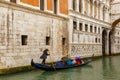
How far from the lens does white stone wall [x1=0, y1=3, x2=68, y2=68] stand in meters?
10.7

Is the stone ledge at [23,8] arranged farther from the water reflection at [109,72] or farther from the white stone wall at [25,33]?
the water reflection at [109,72]

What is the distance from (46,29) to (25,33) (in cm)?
213

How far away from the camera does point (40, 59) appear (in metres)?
13.2

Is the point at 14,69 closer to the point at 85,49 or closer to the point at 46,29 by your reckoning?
the point at 46,29

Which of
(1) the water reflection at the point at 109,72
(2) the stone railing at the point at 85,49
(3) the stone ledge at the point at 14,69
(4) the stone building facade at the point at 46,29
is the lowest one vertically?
(1) the water reflection at the point at 109,72

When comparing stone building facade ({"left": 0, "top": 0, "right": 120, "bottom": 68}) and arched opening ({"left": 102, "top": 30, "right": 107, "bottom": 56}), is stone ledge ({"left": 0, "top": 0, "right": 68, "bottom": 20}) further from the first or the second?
arched opening ({"left": 102, "top": 30, "right": 107, "bottom": 56})

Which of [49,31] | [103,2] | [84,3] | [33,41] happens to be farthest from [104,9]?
[33,41]

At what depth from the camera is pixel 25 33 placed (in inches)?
474

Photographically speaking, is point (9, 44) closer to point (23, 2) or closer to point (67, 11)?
point (23, 2)

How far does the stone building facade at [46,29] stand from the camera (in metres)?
10.9

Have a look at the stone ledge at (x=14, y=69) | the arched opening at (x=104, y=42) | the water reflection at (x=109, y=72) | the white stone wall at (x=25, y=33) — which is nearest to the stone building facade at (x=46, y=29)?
the white stone wall at (x=25, y=33)

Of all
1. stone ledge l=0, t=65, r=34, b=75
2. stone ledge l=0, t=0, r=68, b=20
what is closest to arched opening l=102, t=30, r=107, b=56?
stone ledge l=0, t=0, r=68, b=20

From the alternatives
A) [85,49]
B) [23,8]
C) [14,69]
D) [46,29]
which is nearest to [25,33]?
[23,8]

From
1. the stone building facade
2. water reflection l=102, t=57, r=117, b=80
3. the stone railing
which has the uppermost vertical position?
the stone building facade
